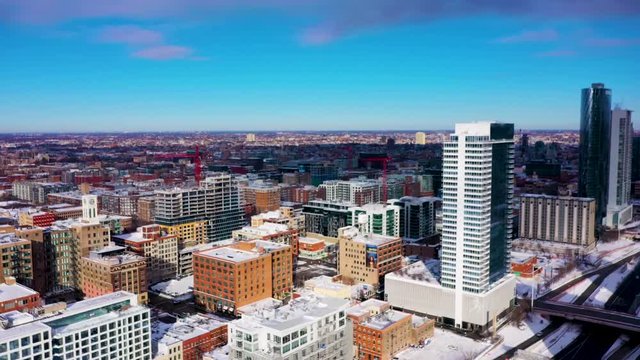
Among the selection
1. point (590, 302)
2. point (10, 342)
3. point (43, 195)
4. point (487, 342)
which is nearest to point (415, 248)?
point (590, 302)

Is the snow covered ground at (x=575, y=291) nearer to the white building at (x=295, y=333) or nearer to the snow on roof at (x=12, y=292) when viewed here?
the white building at (x=295, y=333)

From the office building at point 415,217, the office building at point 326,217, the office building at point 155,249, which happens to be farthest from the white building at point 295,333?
the office building at point 415,217

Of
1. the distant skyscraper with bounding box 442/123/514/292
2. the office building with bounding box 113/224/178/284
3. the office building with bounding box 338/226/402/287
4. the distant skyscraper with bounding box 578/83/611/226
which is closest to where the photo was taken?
the distant skyscraper with bounding box 442/123/514/292

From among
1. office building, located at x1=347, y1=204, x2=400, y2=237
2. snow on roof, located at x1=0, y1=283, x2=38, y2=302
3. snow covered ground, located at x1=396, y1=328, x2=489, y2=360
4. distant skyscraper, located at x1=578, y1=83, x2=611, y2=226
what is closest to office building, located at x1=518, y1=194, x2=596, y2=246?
distant skyscraper, located at x1=578, y1=83, x2=611, y2=226

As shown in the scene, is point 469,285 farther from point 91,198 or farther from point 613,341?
point 91,198

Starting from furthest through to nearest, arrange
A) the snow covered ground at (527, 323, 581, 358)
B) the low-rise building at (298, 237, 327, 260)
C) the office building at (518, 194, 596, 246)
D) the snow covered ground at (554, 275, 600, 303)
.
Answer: the office building at (518, 194, 596, 246)
the low-rise building at (298, 237, 327, 260)
the snow covered ground at (554, 275, 600, 303)
the snow covered ground at (527, 323, 581, 358)

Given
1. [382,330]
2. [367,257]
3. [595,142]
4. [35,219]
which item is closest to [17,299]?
[382,330]

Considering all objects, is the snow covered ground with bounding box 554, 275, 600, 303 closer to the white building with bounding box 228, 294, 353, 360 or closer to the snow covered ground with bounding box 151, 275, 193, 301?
the white building with bounding box 228, 294, 353, 360
